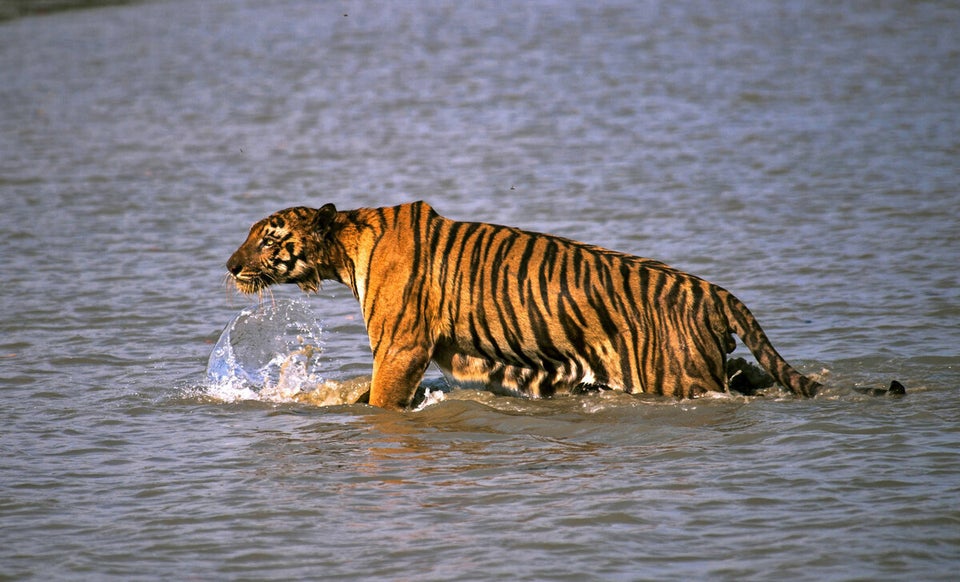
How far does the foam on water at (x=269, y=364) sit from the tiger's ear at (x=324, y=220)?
0.63 meters

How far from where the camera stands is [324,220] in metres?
7.61

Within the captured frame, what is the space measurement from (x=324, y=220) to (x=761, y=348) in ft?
7.83

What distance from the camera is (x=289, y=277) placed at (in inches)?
305

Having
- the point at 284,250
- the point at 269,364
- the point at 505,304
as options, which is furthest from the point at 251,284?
the point at 505,304

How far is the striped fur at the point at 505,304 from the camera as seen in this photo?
22.7ft

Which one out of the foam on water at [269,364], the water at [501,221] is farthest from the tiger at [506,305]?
the foam on water at [269,364]

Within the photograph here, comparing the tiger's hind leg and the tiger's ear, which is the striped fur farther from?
the tiger's hind leg

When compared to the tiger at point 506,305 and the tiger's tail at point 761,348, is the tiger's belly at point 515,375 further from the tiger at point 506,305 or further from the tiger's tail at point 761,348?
the tiger's tail at point 761,348

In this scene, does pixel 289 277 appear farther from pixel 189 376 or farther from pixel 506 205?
pixel 506 205

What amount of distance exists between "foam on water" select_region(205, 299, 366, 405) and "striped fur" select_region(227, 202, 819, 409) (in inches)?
19.5

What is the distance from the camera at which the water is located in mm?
5648

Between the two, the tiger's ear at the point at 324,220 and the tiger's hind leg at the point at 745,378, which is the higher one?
the tiger's ear at the point at 324,220

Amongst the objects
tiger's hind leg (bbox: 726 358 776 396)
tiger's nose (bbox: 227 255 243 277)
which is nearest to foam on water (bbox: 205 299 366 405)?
tiger's nose (bbox: 227 255 243 277)

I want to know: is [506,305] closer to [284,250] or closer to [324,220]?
[324,220]
